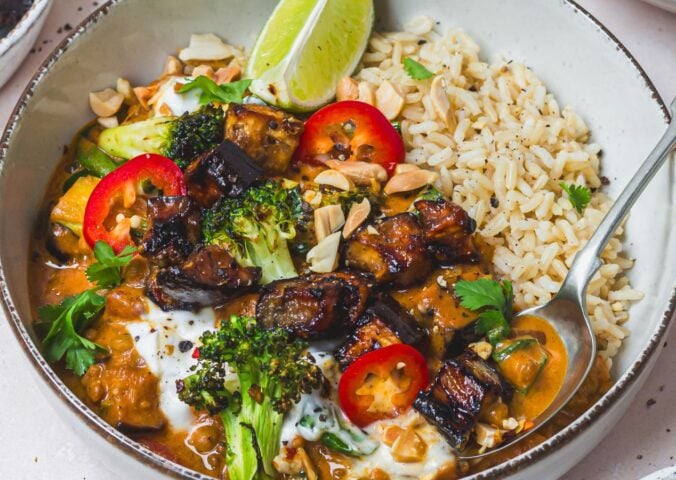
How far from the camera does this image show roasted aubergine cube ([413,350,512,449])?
12.6ft

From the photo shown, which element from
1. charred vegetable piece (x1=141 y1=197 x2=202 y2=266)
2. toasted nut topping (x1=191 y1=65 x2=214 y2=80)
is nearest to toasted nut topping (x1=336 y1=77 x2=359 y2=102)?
toasted nut topping (x1=191 y1=65 x2=214 y2=80)

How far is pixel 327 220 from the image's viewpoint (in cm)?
442

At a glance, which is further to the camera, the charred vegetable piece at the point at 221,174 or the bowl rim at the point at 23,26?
the bowl rim at the point at 23,26

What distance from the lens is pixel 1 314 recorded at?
4.96 metres

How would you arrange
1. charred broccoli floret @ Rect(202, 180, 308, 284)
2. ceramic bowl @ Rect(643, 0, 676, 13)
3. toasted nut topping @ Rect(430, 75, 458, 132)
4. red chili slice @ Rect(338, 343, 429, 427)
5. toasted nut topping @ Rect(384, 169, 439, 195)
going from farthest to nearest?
ceramic bowl @ Rect(643, 0, 676, 13), toasted nut topping @ Rect(430, 75, 458, 132), toasted nut topping @ Rect(384, 169, 439, 195), charred broccoli floret @ Rect(202, 180, 308, 284), red chili slice @ Rect(338, 343, 429, 427)

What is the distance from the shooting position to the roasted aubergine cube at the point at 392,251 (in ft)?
13.9

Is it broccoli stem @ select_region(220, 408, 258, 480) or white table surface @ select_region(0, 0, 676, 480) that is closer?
broccoli stem @ select_region(220, 408, 258, 480)

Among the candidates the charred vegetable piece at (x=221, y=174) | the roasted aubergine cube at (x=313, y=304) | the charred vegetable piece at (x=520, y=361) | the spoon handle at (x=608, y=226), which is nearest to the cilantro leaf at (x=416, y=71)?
the charred vegetable piece at (x=221, y=174)

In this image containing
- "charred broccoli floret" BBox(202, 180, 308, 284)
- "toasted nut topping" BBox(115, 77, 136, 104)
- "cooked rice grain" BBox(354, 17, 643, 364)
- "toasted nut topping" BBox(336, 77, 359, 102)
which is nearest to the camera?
"charred broccoli floret" BBox(202, 180, 308, 284)

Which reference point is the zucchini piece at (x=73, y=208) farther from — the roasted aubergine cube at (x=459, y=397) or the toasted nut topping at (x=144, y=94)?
the roasted aubergine cube at (x=459, y=397)

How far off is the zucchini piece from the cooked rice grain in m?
1.62

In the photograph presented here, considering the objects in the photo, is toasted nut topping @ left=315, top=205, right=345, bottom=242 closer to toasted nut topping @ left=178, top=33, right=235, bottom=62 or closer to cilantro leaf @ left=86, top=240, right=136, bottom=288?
cilantro leaf @ left=86, top=240, right=136, bottom=288

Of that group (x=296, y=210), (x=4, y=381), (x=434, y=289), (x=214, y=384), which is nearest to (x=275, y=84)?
(x=296, y=210)

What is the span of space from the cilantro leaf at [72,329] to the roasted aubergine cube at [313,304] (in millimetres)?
806
